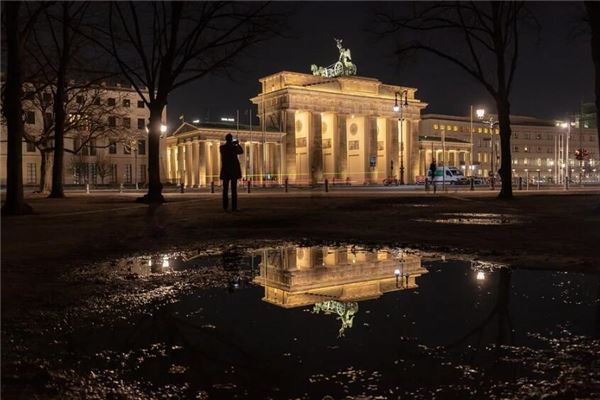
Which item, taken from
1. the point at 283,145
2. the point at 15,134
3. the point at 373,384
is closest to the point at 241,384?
the point at 373,384

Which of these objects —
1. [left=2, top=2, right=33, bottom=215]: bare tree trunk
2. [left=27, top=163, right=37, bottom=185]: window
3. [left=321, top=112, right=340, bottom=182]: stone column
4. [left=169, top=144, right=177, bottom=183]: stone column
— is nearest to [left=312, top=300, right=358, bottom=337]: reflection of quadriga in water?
[left=2, top=2, right=33, bottom=215]: bare tree trunk

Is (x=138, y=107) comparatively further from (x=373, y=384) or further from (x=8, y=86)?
(x=373, y=384)

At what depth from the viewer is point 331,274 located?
6883 millimetres

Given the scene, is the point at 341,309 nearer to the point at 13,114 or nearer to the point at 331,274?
the point at 331,274

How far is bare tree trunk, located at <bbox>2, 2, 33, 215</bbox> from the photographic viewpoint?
18672 mm

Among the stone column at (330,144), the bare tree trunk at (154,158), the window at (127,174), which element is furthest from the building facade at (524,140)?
the bare tree trunk at (154,158)

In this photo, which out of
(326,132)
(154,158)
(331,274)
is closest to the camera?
(331,274)

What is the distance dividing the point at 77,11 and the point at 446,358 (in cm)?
3118

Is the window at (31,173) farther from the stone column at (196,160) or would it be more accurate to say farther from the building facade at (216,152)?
the stone column at (196,160)

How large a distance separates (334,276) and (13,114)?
53.6ft

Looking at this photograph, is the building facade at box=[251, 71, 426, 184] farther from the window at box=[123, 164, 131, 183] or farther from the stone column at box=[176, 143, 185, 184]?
the window at box=[123, 164, 131, 183]

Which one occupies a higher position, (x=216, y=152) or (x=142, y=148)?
(x=142, y=148)

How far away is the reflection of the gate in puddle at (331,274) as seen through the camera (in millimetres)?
5797

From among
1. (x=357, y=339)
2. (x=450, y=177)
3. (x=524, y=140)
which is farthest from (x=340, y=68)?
(x=357, y=339)
